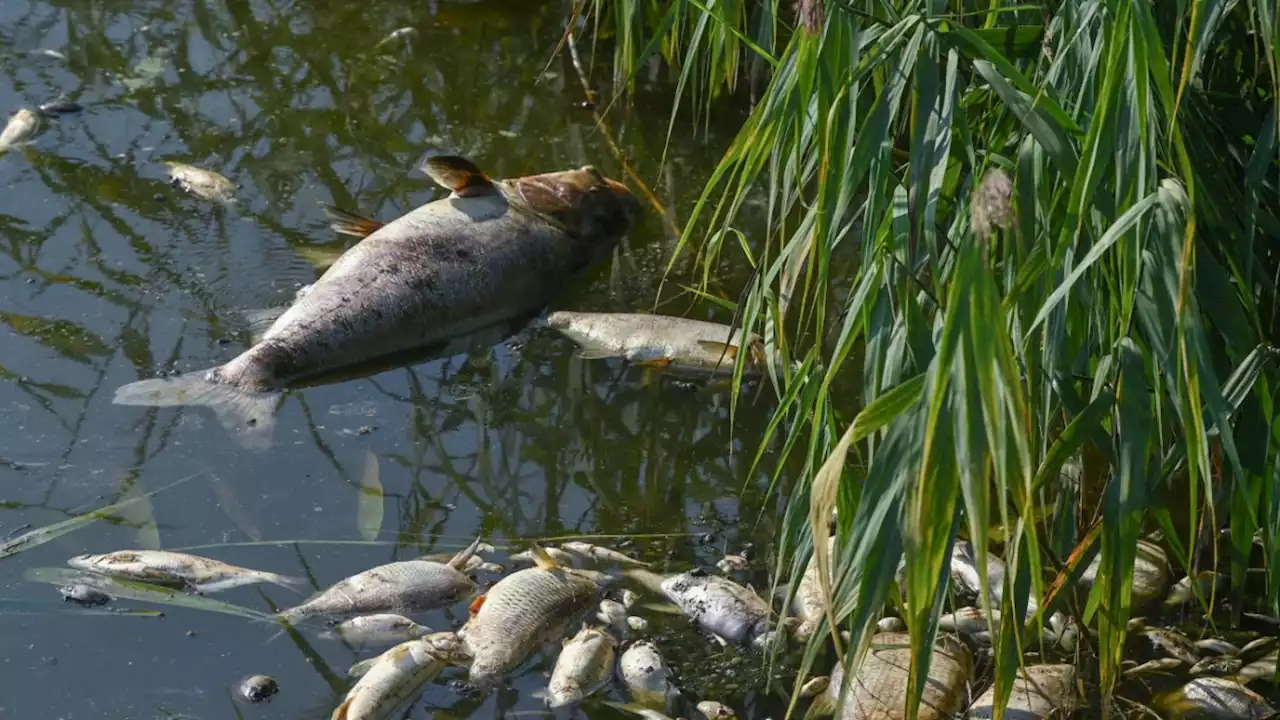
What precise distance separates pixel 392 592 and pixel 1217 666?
5.59ft

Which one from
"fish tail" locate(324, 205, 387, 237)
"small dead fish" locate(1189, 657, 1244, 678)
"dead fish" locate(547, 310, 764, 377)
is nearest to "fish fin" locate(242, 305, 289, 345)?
"fish tail" locate(324, 205, 387, 237)

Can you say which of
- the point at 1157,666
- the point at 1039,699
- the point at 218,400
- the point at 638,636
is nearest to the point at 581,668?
the point at 638,636

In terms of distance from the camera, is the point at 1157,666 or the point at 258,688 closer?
the point at 258,688

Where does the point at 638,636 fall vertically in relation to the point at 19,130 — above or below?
below

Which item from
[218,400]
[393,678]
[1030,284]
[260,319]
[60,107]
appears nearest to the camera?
[1030,284]

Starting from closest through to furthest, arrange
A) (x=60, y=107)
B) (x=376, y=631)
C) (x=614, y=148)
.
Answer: (x=376, y=631), (x=60, y=107), (x=614, y=148)

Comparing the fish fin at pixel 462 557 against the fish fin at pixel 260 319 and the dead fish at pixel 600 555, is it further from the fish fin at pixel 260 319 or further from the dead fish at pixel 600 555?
the fish fin at pixel 260 319

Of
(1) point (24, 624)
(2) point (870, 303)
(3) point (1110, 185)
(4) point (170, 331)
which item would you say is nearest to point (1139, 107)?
(3) point (1110, 185)

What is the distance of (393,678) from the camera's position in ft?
9.68

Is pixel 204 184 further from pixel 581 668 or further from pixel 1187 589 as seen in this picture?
pixel 1187 589

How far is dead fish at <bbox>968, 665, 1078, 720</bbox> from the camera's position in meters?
3.01

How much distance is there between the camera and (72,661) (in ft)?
10.0

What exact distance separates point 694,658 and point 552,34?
369cm

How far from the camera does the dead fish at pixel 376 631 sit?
3152mm
